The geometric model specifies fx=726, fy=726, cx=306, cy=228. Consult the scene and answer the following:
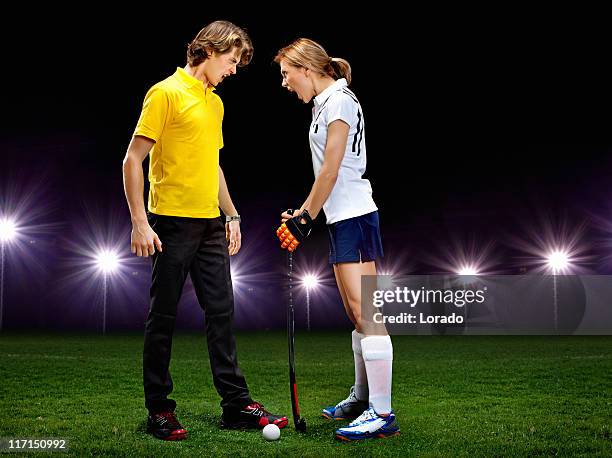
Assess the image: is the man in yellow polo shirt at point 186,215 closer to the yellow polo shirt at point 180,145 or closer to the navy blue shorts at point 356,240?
the yellow polo shirt at point 180,145

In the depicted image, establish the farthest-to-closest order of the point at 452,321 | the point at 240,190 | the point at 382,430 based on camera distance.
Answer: the point at 240,190, the point at 452,321, the point at 382,430

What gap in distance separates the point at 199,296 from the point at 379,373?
1483 mm

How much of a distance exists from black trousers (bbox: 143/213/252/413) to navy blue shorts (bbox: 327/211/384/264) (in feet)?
2.99

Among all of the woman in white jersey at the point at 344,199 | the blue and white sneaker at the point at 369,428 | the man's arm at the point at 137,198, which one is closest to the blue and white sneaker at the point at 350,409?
the woman in white jersey at the point at 344,199

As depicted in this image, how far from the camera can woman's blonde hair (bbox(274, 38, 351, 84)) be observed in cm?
525

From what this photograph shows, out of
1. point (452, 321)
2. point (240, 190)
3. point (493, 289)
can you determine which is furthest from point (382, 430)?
point (240, 190)

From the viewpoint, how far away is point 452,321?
3859 cm

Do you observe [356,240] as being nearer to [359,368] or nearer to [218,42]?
[359,368]

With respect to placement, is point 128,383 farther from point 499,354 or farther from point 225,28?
point 499,354

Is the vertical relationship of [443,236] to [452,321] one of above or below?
above

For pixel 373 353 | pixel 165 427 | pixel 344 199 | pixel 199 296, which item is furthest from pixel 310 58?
pixel 165 427

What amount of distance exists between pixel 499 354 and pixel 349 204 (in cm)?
955

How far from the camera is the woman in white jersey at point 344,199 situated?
500 centimetres

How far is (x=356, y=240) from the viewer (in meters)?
5.11
